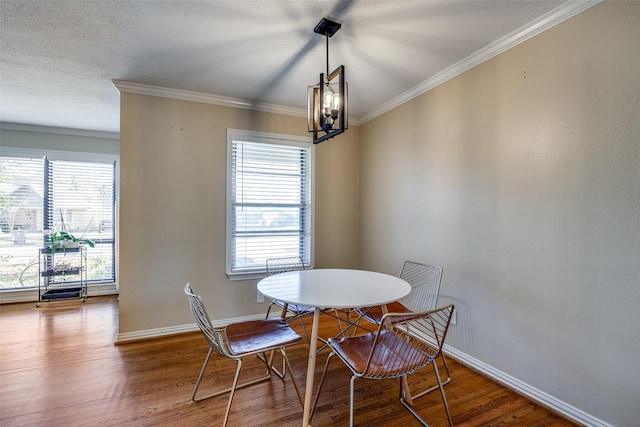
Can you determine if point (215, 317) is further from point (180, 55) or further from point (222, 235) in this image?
point (180, 55)

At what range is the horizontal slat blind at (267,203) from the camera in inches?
136

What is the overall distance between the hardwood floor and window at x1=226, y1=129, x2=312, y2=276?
111 cm

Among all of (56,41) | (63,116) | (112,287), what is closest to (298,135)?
(56,41)

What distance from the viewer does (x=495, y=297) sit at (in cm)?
226

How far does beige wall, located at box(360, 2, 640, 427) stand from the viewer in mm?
1620

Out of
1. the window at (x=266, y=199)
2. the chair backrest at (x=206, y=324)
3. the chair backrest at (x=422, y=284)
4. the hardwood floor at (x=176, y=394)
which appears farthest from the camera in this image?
the window at (x=266, y=199)

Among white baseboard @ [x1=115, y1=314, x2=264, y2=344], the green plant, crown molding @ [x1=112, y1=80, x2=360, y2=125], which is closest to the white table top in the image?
white baseboard @ [x1=115, y1=314, x2=264, y2=344]

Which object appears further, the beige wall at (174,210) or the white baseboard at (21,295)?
the white baseboard at (21,295)

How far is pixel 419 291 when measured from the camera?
2.80m

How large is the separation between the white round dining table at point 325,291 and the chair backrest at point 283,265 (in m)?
0.79

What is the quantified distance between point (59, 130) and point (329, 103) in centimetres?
466

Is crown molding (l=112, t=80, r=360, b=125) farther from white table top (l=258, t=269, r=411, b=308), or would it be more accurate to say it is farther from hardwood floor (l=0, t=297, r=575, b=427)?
hardwood floor (l=0, t=297, r=575, b=427)

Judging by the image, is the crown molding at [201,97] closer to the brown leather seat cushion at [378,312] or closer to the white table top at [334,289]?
the white table top at [334,289]

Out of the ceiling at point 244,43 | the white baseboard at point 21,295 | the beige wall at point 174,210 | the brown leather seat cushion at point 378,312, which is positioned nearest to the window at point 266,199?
the beige wall at point 174,210
